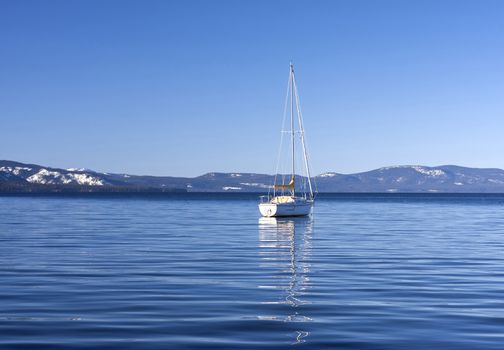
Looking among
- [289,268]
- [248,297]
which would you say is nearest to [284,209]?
[289,268]

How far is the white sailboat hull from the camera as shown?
86500 millimetres

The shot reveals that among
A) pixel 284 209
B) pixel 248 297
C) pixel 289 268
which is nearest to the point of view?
pixel 248 297

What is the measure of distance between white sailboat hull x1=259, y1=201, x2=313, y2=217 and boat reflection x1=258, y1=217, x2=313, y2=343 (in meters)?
28.0

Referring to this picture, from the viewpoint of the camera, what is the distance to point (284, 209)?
88188mm

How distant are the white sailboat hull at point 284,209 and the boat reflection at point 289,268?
28.0m

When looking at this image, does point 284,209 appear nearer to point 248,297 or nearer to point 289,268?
point 289,268

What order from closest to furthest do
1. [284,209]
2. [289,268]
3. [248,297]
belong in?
[248,297] < [289,268] < [284,209]

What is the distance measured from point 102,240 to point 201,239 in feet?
21.8

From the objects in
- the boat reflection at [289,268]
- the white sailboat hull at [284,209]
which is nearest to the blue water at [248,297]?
the boat reflection at [289,268]

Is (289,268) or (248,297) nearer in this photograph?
(248,297)

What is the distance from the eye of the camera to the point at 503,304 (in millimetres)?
21109

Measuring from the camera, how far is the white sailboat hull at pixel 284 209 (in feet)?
284

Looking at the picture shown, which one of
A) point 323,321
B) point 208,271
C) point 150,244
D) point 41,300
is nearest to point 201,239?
point 150,244

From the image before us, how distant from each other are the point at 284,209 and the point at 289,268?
5650cm
